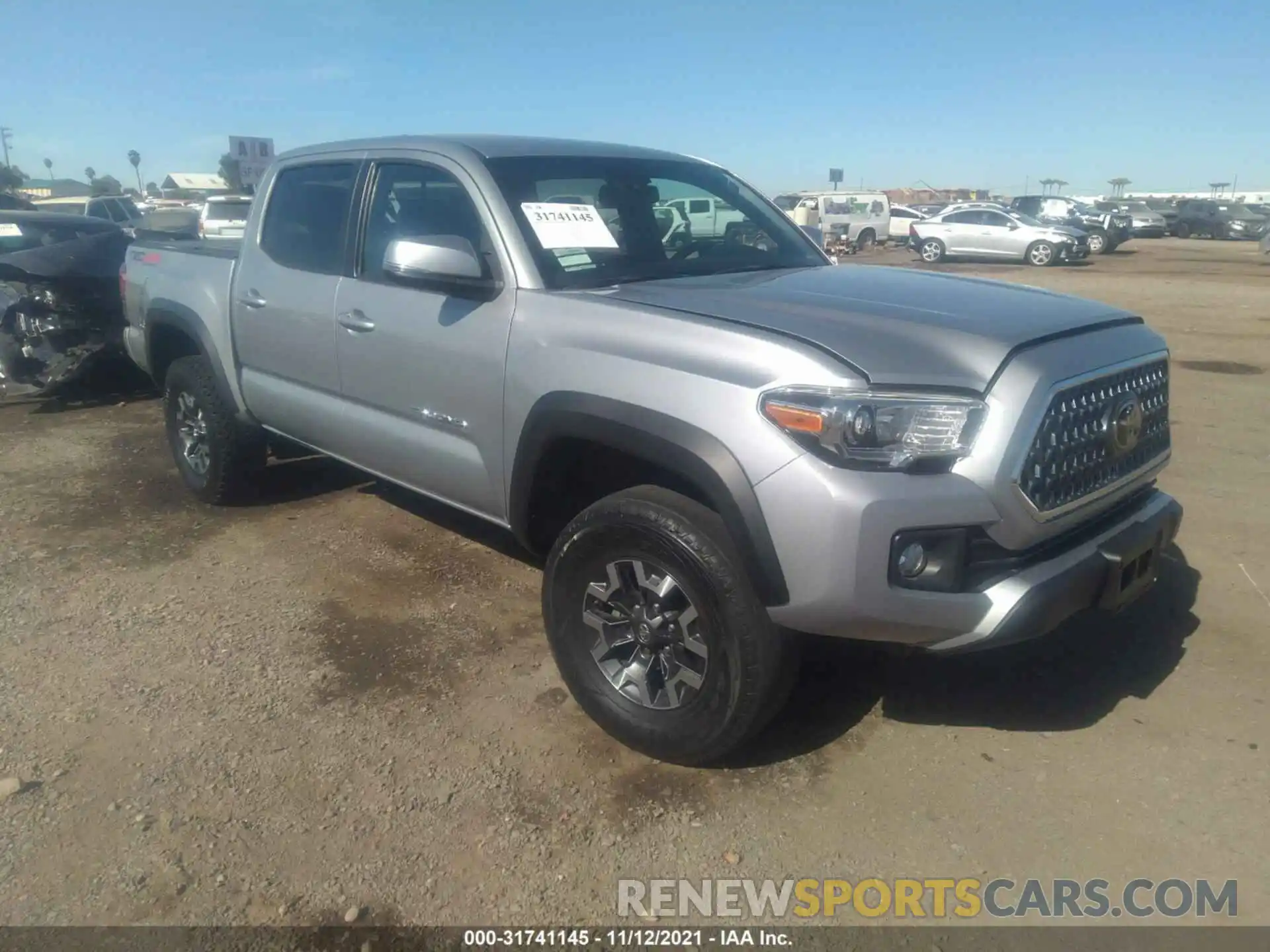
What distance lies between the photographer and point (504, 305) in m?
3.33

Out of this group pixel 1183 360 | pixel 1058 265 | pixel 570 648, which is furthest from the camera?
pixel 1058 265

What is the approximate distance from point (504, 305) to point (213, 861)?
1938 mm

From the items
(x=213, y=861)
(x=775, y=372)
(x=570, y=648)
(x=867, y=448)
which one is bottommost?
(x=213, y=861)

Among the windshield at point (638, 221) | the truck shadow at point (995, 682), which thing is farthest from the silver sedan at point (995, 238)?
the truck shadow at point (995, 682)

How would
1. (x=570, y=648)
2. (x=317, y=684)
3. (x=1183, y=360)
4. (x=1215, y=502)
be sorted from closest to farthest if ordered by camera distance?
1. (x=570, y=648)
2. (x=317, y=684)
3. (x=1215, y=502)
4. (x=1183, y=360)

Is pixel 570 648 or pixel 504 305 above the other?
pixel 504 305

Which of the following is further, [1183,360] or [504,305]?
[1183,360]

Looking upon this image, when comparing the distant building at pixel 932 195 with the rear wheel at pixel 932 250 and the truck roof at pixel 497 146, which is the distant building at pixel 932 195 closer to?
the rear wheel at pixel 932 250

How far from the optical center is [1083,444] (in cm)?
275

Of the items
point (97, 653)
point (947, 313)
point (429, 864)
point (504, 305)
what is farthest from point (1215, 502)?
point (97, 653)

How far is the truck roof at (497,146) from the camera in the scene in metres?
3.74

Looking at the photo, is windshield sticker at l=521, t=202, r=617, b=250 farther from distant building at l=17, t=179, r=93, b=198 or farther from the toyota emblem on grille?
distant building at l=17, t=179, r=93, b=198

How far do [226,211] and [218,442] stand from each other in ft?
42.8

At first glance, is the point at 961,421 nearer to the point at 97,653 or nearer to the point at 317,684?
the point at 317,684
